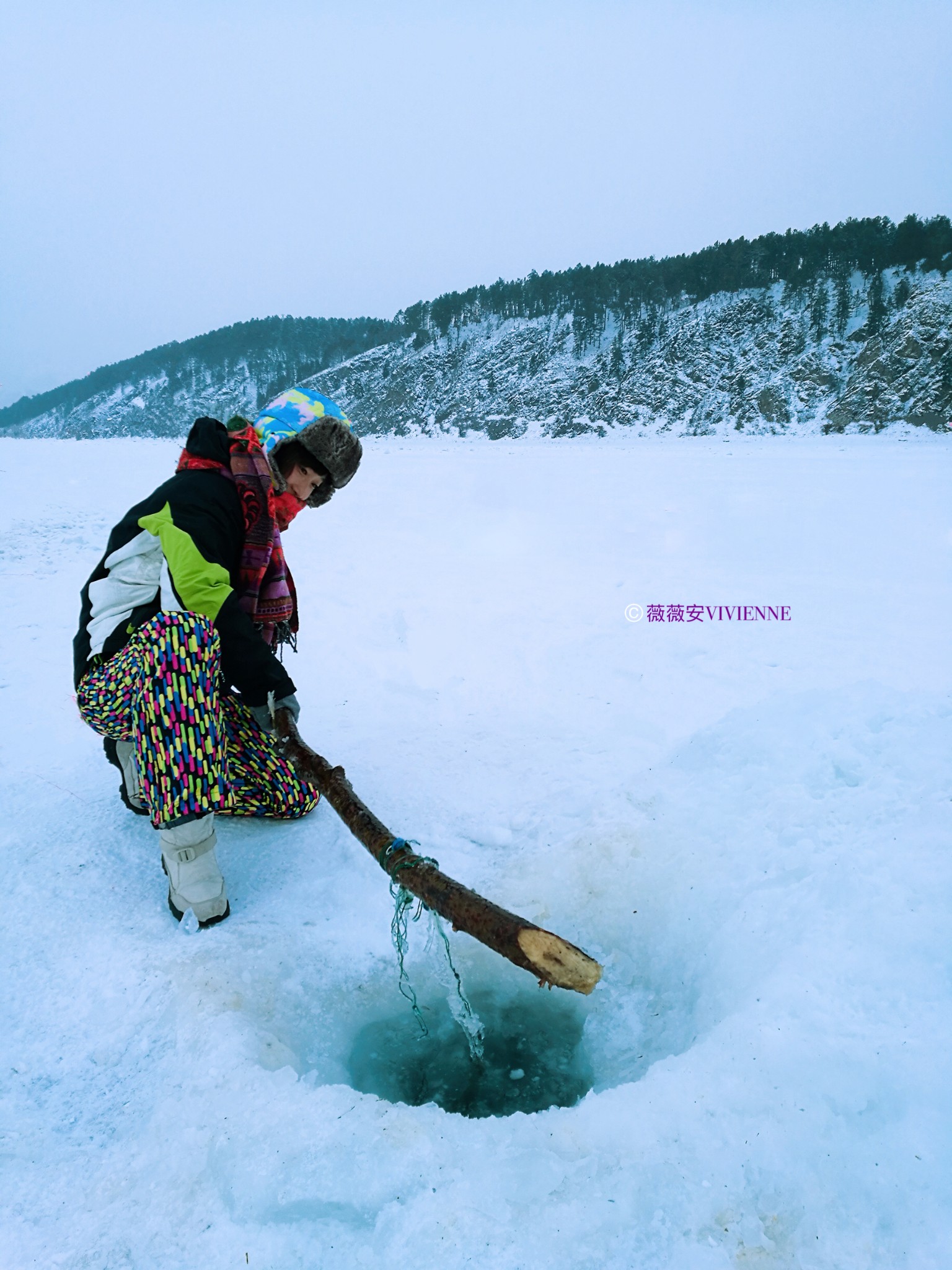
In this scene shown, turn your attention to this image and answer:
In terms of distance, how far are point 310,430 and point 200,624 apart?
697 millimetres

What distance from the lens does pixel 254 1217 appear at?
47.1 inches

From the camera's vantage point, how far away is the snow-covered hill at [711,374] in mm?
31453

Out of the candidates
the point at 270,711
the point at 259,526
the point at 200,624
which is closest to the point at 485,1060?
the point at 270,711

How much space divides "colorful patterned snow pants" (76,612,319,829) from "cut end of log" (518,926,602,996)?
1020mm

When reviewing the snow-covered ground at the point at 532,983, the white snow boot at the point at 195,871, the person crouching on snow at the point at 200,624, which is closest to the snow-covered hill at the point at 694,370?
the snow-covered ground at the point at 532,983

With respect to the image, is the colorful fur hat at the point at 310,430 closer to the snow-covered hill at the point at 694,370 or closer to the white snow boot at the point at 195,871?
the white snow boot at the point at 195,871

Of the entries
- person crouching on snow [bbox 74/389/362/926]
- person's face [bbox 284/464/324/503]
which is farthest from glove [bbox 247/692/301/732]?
person's face [bbox 284/464/324/503]

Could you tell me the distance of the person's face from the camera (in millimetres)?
2189

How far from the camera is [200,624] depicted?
1890mm

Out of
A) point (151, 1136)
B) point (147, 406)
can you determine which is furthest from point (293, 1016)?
point (147, 406)

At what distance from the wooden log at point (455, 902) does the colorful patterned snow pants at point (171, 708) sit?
249 millimetres

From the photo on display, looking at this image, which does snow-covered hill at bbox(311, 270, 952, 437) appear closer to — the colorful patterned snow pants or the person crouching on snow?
the person crouching on snow

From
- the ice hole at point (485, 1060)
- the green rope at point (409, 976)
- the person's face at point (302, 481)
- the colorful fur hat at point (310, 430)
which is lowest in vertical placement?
the ice hole at point (485, 1060)

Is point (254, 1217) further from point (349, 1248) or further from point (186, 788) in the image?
point (186, 788)
